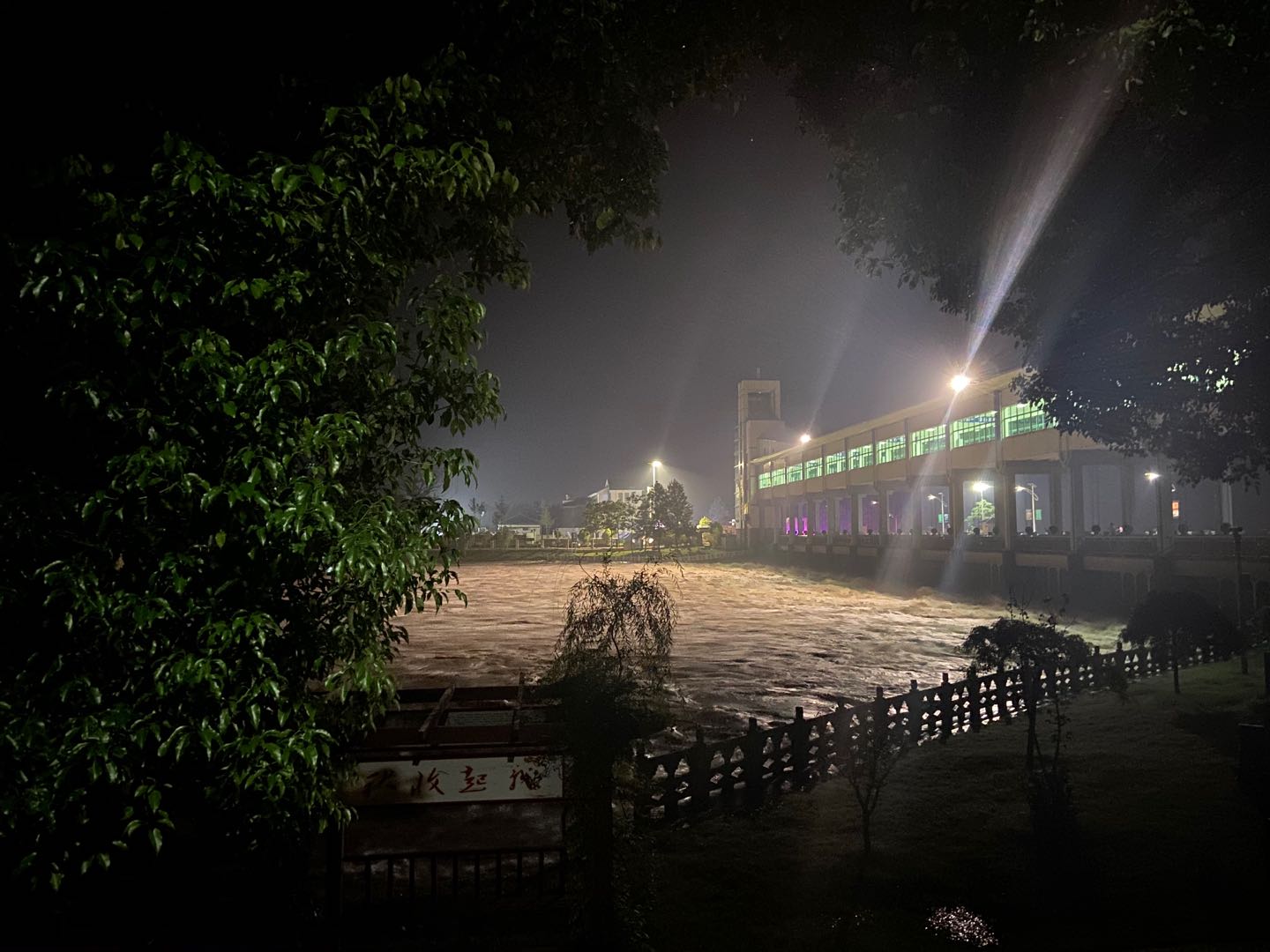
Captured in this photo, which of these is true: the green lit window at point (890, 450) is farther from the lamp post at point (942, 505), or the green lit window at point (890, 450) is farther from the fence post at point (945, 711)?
the fence post at point (945, 711)

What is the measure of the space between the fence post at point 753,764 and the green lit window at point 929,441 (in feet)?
140

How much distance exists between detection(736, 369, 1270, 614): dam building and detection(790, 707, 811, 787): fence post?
18.3 metres

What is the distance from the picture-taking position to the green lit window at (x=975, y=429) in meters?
43.1

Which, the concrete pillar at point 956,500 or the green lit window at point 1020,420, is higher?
the green lit window at point 1020,420

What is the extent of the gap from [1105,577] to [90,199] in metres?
39.3

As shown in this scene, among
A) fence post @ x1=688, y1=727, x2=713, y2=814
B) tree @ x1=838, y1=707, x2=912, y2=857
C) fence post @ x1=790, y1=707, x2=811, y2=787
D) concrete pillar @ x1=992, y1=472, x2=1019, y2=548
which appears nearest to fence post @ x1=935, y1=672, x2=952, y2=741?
tree @ x1=838, y1=707, x2=912, y2=857

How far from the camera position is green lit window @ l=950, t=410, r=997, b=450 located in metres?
A: 43.1

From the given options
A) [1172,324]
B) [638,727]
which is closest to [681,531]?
[1172,324]

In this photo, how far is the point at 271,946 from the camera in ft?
16.5

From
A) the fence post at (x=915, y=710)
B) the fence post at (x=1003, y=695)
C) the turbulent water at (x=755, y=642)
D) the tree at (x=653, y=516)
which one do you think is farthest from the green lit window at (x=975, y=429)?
the tree at (x=653, y=516)

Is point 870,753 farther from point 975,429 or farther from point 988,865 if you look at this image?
point 975,429

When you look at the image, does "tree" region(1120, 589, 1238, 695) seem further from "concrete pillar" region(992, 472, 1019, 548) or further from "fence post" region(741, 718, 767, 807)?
"concrete pillar" region(992, 472, 1019, 548)

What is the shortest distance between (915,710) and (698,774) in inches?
179

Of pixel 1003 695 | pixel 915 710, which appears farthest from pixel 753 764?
pixel 1003 695
